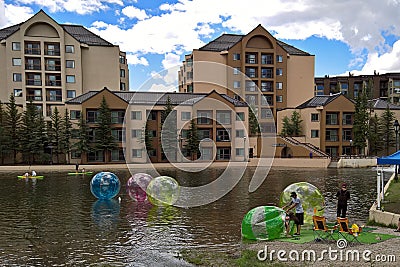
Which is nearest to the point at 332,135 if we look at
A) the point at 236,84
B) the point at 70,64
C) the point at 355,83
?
the point at 236,84

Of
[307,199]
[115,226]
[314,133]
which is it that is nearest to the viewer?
[307,199]

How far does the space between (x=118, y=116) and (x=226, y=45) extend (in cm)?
3289

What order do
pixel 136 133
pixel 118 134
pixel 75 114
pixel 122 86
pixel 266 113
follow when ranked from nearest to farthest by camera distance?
pixel 75 114, pixel 118 134, pixel 136 133, pixel 266 113, pixel 122 86

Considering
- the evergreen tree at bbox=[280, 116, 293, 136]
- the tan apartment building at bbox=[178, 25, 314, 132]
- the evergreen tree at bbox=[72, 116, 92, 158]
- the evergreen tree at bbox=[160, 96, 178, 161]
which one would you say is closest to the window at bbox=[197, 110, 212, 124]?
the evergreen tree at bbox=[160, 96, 178, 161]

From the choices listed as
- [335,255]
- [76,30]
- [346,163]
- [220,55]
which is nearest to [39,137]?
[76,30]

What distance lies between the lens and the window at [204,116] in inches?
2514

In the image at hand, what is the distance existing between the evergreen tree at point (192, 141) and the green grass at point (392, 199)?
37.7 metres

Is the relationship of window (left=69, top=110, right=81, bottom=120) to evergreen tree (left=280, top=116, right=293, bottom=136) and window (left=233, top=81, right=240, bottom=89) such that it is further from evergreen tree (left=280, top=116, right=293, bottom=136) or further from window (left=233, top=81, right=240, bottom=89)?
evergreen tree (left=280, top=116, right=293, bottom=136)

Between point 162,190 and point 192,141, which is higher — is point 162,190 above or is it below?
below

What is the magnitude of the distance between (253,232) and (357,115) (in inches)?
2233

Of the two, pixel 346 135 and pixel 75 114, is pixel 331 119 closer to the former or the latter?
pixel 346 135

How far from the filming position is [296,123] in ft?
226

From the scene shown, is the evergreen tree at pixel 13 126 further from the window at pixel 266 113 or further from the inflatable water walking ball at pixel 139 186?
the window at pixel 266 113

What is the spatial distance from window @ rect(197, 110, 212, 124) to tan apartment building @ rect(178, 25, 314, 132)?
1485cm
